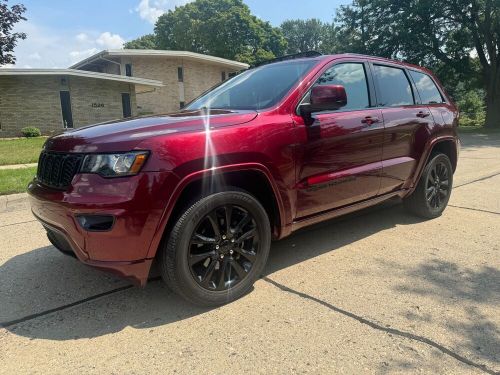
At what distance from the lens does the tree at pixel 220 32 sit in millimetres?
51500

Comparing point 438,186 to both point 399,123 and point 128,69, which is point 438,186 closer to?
point 399,123

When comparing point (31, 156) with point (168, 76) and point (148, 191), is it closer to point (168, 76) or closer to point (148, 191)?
point (148, 191)

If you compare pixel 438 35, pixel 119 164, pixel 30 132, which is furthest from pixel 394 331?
pixel 438 35

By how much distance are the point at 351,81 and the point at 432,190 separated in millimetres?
1882

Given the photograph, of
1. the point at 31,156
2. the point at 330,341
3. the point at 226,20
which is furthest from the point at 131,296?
the point at 226,20

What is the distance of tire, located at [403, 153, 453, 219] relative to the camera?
16.7 feet

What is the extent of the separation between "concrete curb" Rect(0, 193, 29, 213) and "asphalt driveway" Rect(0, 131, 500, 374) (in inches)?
84.0

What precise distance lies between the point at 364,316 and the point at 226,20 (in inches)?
2065

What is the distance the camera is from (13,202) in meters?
6.70

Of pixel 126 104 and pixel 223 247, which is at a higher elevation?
pixel 126 104

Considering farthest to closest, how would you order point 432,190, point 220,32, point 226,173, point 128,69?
point 220,32, point 128,69, point 432,190, point 226,173

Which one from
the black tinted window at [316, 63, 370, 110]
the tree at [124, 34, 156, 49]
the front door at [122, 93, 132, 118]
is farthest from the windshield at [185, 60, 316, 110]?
the tree at [124, 34, 156, 49]

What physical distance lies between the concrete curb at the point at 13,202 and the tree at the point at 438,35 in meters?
24.3

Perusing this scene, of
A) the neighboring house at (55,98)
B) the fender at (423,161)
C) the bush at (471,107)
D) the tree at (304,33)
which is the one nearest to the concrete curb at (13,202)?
the fender at (423,161)
